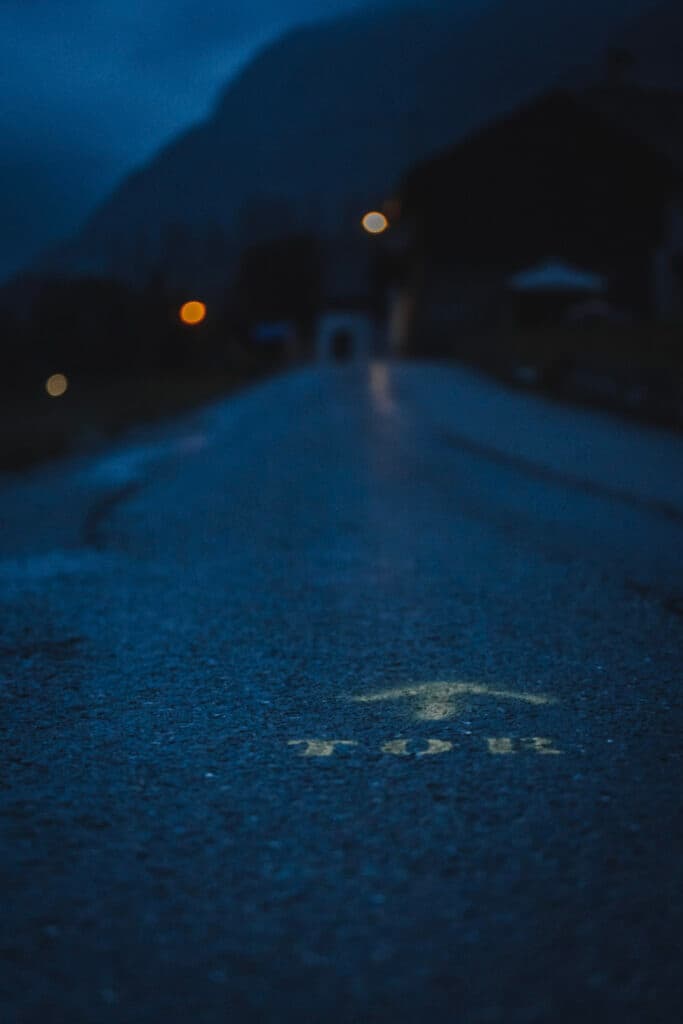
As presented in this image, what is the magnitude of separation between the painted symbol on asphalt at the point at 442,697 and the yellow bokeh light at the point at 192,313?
2659mm

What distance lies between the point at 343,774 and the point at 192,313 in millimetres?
3292

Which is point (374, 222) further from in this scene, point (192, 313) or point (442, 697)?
point (442, 697)

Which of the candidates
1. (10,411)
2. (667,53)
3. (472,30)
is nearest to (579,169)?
(667,53)

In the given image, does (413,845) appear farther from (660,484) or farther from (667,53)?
(667,53)

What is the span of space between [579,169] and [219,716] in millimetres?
36227

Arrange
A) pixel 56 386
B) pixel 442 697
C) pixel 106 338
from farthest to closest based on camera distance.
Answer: pixel 106 338
pixel 56 386
pixel 442 697

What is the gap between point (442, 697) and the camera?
11.7ft

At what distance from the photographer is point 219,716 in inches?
134

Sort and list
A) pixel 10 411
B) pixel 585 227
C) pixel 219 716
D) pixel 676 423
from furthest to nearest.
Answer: pixel 585 227 → pixel 10 411 → pixel 676 423 → pixel 219 716

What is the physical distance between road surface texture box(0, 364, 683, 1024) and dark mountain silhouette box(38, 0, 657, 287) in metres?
21.1

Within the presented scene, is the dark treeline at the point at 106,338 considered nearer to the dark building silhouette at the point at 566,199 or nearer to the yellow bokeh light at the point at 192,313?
the dark building silhouette at the point at 566,199

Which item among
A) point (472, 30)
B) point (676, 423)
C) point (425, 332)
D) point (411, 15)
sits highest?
point (411, 15)

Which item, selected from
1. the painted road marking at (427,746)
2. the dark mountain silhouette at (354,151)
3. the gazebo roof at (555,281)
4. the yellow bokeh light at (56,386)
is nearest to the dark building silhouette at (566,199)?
the dark mountain silhouette at (354,151)

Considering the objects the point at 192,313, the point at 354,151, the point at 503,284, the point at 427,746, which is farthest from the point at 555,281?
the point at 354,151
